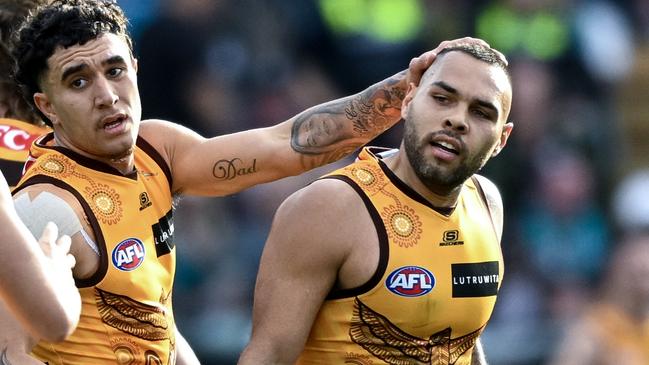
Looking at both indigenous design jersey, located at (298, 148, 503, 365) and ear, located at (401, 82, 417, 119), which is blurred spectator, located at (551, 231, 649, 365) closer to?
indigenous design jersey, located at (298, 148, 503, 365)

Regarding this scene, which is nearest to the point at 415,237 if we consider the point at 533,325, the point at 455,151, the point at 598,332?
the point at 455,151

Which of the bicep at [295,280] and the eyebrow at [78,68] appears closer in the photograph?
the bicep at [295,280]

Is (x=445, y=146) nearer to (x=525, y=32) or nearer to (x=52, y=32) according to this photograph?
(x=52, y=32)

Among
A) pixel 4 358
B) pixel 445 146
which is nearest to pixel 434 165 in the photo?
pixel 445 146

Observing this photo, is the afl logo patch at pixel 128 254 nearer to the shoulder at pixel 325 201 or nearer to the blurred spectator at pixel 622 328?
the shoulder at pixel 325 201

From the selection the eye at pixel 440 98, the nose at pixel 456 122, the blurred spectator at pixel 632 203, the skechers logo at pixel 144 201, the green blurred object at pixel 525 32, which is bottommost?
the skechers logo at pixel 144 201

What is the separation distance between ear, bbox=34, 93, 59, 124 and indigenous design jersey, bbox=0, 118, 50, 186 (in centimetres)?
54

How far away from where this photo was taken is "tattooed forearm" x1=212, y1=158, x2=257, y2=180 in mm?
5770

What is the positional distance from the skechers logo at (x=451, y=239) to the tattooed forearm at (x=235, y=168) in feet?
3.10

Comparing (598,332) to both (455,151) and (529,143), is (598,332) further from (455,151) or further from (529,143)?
(455,151)

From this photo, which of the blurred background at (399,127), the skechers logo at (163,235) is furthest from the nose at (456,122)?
the blurred background at (399,127)

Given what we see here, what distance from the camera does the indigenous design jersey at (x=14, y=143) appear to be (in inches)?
231

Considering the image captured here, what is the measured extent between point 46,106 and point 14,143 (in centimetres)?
60

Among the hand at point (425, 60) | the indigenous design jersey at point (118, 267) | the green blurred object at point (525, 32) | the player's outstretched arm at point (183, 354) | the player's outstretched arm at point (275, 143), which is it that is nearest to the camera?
the indigenous design jersey at point (118, 267)
